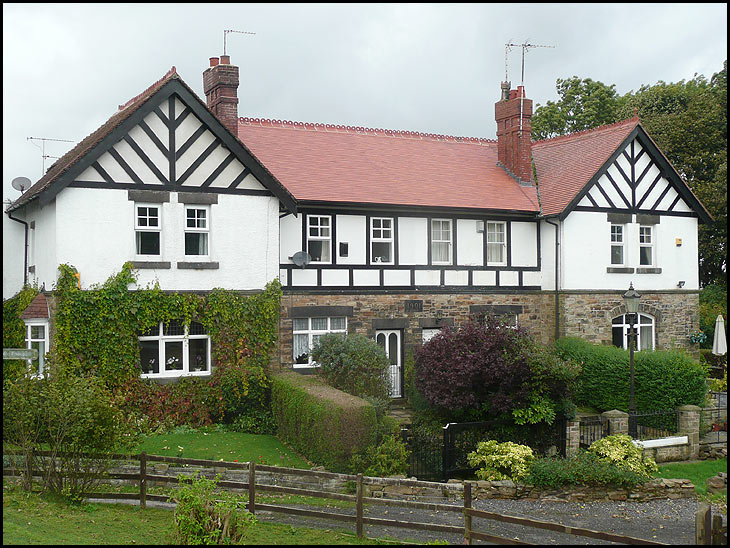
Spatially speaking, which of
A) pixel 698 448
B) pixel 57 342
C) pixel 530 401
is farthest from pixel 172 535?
pixel 698 448

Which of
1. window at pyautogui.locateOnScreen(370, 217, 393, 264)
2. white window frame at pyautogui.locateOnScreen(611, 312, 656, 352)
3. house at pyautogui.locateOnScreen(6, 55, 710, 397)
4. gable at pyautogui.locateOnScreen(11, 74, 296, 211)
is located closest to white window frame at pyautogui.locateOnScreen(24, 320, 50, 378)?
house at pyautogui.locateOnScreen(6, 55, 710, 397)

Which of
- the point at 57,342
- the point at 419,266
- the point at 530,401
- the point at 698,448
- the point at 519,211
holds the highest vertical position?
the point at 519,211

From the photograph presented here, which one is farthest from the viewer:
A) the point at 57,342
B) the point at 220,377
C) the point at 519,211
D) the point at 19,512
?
the point at 519,211

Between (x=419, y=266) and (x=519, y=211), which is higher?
(x=519, y=211)

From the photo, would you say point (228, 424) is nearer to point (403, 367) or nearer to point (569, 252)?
point (403, 367)

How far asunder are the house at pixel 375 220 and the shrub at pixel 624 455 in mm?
6149

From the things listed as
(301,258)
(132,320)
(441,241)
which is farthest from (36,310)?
(441,241)

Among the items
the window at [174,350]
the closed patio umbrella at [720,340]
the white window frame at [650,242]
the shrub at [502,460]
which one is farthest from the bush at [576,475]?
the white window frame at [650,242]

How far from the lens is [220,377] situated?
19.8 m

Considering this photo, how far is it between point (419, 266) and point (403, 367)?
10.2 feet

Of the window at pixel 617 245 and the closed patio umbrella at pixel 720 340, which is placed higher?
the window at pixel 617 245

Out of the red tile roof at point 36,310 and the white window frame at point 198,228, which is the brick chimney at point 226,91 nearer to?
the white window frame at point 198,228

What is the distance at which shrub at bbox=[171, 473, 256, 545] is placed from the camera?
10.6 metres

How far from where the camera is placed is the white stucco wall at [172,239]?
18656mm
